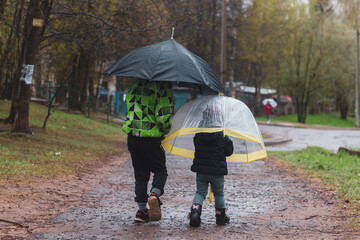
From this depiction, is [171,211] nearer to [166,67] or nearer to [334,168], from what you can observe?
[166,67]

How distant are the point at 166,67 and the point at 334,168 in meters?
6.59

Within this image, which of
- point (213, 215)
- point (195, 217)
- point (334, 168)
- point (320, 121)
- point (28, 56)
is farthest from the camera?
point (320, 121)

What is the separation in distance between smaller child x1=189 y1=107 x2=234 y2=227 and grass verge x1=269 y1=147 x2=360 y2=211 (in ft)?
6.79

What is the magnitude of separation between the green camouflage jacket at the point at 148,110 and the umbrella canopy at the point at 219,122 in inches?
9.7

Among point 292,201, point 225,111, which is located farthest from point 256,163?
point 225,111

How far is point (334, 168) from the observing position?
33.4ft

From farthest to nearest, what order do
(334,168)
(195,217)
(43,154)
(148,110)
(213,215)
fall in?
1. (43,154)
2. (334,168)
3. (213,215)
4. (148,110)
5. (195,217)

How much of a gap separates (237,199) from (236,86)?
142 feet

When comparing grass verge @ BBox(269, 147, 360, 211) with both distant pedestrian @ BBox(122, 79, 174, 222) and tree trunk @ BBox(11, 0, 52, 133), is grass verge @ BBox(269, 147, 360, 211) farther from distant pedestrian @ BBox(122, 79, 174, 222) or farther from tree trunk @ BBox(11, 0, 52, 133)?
tree trunk @ BBox(11, 0, 52, 133)

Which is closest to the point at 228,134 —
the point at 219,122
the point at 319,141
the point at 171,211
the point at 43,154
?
the point at 219,122

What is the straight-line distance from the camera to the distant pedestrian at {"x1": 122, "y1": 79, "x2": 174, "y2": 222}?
505 centimetres

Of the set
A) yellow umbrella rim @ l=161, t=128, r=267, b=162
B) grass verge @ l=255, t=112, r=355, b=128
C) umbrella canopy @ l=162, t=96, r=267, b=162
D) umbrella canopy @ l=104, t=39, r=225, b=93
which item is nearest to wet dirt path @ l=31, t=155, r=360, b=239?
yellow umbrella rim @ l=161, t=128, r=267, b=162

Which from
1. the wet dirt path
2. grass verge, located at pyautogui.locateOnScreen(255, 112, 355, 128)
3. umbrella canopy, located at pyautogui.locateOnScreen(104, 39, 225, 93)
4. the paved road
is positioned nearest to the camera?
the wet dirt path

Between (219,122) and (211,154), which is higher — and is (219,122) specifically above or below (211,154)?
above
